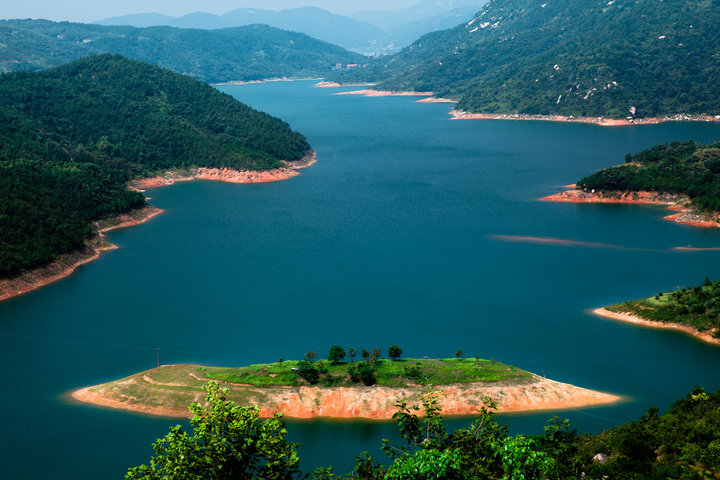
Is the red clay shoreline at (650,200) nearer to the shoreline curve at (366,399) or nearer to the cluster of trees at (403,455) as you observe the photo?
the shoreline curve at (366,399)

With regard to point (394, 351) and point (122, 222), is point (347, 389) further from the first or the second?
point (122, 222)

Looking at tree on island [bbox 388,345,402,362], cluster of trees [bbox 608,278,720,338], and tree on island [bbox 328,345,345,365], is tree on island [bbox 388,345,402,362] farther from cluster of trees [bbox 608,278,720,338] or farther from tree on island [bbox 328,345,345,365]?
cluster of trees [bbox 608,278,720,338]

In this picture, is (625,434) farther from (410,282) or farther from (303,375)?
(410,282)

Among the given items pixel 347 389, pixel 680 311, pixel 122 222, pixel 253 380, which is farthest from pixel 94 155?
pixel 680 311

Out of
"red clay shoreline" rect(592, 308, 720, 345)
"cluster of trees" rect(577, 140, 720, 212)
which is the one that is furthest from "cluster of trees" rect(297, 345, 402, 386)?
"cluster of trees" rect(577, 140, 720, 212)

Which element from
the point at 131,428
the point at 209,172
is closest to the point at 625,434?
the point at 131,428

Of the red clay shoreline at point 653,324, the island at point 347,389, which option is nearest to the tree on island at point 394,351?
the island at point 347,389
